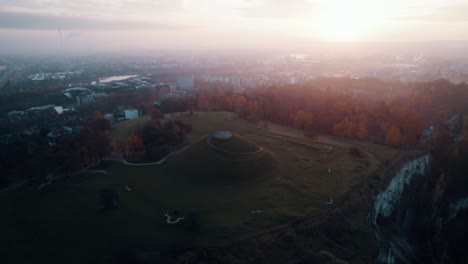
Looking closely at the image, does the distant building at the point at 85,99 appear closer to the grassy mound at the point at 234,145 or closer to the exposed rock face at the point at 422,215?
the grassy mound at the point at 234,145

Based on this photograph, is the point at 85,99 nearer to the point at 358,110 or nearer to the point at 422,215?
the point at 358,110

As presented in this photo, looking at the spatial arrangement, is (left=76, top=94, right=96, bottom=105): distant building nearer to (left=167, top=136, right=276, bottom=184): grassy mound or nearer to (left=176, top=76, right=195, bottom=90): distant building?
(left=176, top=76, right=195, bottom=90): distant building

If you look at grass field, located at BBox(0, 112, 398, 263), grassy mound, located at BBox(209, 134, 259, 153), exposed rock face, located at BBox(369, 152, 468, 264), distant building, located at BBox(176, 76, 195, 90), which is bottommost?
exposed rock face, located at BBox(369, 152, 468, 264)

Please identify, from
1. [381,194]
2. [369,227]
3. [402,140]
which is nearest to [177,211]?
[369,227]

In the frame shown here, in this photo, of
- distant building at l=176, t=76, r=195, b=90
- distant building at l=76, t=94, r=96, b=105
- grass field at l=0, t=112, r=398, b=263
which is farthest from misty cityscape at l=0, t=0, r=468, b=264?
distant building at l=176, t=76, r=195, b=90

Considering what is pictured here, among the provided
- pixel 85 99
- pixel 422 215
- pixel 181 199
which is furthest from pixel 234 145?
pixel 85 99

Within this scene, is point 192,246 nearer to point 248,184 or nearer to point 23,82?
point 248,184
